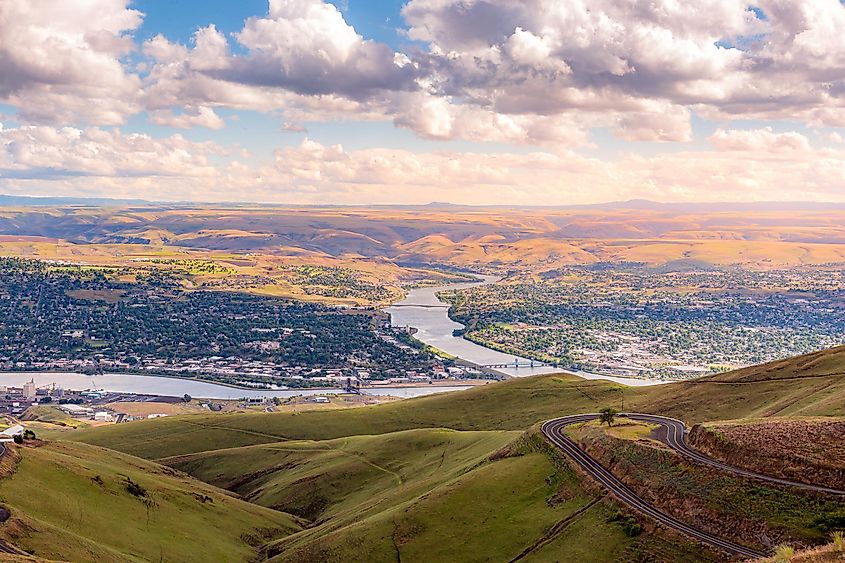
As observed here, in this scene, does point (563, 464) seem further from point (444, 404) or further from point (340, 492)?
point (444, 404)

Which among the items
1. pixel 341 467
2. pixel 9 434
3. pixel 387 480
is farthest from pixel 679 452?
pixel 9 434

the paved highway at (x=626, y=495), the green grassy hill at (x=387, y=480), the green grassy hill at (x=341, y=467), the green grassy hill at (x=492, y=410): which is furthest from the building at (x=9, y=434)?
the paved highway at (x=626, y=495)

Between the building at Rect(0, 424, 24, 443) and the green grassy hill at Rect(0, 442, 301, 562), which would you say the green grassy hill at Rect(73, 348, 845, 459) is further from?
the green grassy hill at Rect(0, 442, 301, 562)

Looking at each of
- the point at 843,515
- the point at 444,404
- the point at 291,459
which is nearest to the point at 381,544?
the point at 843,515

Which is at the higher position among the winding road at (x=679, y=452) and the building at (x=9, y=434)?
the winding road at (x=679, y=452)

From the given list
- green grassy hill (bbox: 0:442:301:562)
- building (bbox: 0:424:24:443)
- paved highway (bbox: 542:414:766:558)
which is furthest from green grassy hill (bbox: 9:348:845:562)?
building (bbox: 0:424:24:443)

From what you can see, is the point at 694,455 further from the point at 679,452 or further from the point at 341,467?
the point at 341,467

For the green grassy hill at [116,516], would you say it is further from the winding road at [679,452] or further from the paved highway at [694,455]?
the paved highway at [694,455]

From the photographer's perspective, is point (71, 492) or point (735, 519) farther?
point (71, 492)
